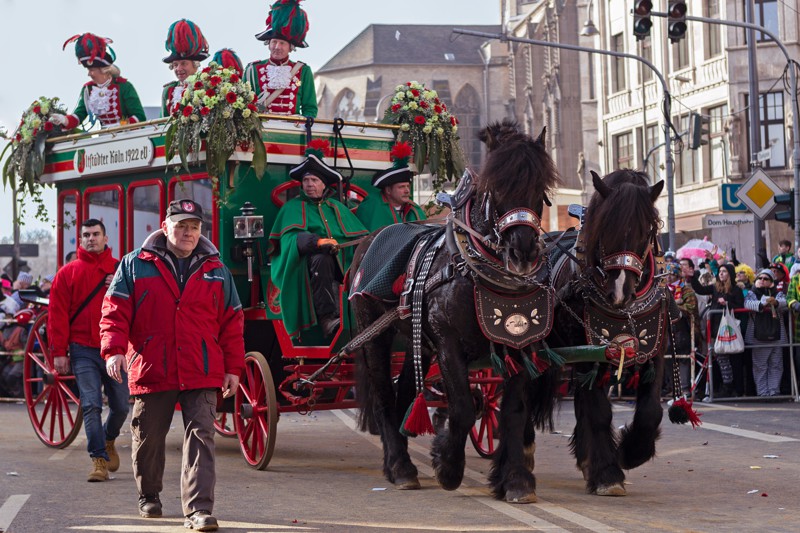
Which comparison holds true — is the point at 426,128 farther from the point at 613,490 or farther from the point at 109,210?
the point at 613,490

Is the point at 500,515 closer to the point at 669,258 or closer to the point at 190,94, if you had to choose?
the point at 190,94

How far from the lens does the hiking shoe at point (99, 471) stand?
10211mm

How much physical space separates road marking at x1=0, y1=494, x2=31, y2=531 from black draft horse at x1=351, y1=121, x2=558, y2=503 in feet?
8.22

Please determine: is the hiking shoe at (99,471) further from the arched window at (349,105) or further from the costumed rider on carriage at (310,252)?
the arched window at (349,105)

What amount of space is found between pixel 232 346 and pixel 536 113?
6908 centimetres

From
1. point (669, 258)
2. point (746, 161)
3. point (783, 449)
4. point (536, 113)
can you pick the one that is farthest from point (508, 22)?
point (783, 449)

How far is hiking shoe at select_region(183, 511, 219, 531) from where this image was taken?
7.55 metres

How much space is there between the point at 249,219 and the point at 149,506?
3.97 meters

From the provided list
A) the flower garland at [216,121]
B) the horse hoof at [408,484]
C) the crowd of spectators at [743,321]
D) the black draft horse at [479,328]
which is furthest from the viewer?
the crowd of spectators at [743,321]

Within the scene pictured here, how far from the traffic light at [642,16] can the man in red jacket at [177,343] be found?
515 inches

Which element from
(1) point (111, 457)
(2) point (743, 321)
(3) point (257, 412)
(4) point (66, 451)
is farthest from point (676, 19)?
(1) point (111, 457)

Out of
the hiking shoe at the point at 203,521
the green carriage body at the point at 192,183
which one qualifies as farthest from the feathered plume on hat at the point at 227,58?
the hiking shoe at the point at 203,521

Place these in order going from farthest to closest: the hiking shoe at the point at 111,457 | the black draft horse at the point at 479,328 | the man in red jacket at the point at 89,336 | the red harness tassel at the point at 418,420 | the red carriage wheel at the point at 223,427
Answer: the red carriage wheel at the point at 223,427 < the hiking shoe at the point at 111,457 < the man in red jacket at the point at 89,336 < the red harness tassel at the point at 418,420 < the black draft horse at the point at 479,328

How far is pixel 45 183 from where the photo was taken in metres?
14.2
